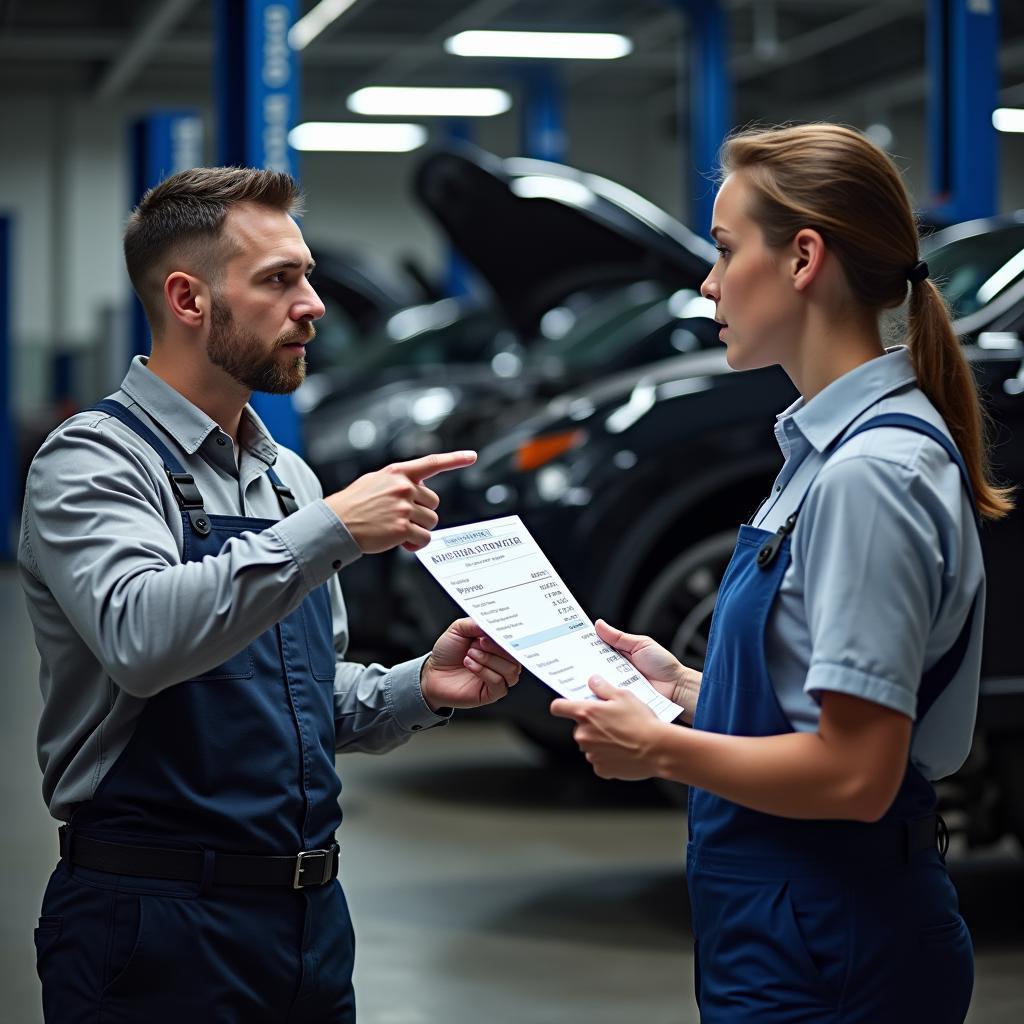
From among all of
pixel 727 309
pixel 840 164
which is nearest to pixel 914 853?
pixel 727 309

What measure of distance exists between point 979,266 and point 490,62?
1525cm

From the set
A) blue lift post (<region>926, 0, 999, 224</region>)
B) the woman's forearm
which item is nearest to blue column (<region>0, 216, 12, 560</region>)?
blue lift post (<region>926, 0, 999, 224</region>)

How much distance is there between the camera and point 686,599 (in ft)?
14.7

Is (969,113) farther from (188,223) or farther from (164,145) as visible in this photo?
(188,223)

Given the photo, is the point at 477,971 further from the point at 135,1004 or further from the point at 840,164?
the point at 840,164

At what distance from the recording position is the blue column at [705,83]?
42.0 ft

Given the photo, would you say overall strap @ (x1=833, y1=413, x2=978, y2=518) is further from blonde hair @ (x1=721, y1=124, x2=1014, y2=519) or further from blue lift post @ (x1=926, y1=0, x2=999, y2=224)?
blue lift post @ (x1=926, y1=0, x2=999, y2=224)

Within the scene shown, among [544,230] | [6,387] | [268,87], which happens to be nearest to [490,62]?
[6,387]

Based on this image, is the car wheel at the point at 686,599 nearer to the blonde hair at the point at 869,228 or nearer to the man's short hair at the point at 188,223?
the man's short hair at the point at 188,223

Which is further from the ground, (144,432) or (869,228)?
(869,228)

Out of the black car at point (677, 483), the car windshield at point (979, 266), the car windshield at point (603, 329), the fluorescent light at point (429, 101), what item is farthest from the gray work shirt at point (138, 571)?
the fluorescent light at point (429, 101)

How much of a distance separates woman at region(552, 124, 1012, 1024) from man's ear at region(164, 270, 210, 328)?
64 centimetres

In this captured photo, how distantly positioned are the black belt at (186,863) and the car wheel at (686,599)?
8.41ft

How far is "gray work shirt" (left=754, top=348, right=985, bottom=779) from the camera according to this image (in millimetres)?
1520
